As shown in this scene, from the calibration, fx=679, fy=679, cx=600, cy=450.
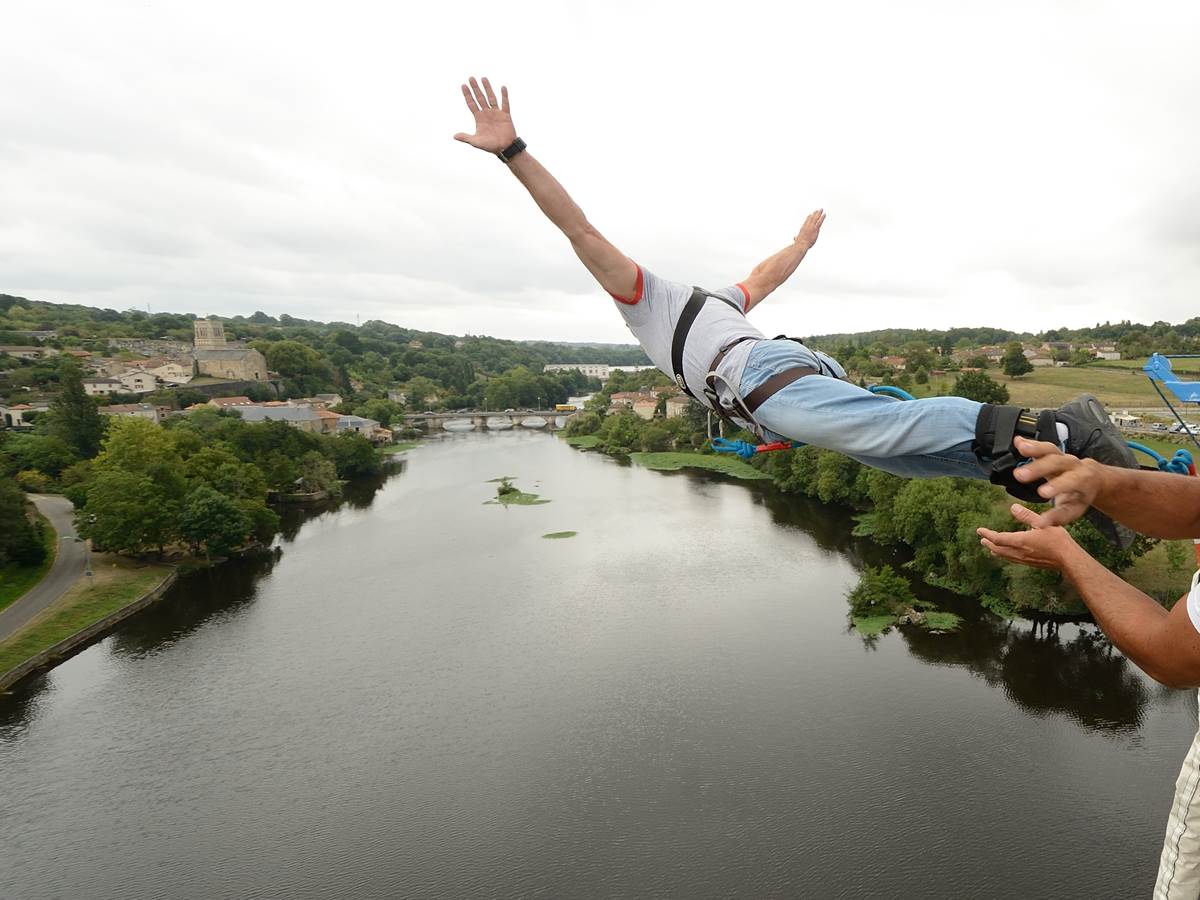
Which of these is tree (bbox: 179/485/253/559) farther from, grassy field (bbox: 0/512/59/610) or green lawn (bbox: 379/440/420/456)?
green lawn (bbox: 379/440/420/456)

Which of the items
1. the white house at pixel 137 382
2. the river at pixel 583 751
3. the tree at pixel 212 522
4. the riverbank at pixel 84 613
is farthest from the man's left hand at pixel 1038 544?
the white house at pixel 137 382

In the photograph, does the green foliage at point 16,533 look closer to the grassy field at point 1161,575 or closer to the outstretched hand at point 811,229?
the outstretched hand at point 811,229

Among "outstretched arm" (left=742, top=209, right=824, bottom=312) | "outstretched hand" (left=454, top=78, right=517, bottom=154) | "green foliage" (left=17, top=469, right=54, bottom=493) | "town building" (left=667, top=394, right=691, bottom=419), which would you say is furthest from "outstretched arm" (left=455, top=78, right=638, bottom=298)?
"town building" (left=667, top=394, right=691, bottom=419)

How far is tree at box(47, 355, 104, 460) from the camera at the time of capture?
32469mm

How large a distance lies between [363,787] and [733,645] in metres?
8.23

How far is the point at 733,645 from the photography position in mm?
15555

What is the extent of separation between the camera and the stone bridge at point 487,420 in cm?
6694

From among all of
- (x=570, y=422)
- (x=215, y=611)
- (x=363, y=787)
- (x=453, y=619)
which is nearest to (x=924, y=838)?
(x=363, y=787)

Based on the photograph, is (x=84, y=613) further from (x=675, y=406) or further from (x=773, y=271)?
(x=675, y=406)

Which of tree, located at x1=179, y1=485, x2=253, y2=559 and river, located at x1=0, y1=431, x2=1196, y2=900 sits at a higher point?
tree, located at x1=179, y1=485, x2=253, y2=559

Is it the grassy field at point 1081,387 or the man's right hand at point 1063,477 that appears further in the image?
the grassy field at point 1081,387

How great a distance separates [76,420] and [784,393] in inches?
1591

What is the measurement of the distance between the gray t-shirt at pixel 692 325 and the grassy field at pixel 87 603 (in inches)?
760

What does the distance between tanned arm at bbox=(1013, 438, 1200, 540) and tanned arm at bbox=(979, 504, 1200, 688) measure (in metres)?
0.09
